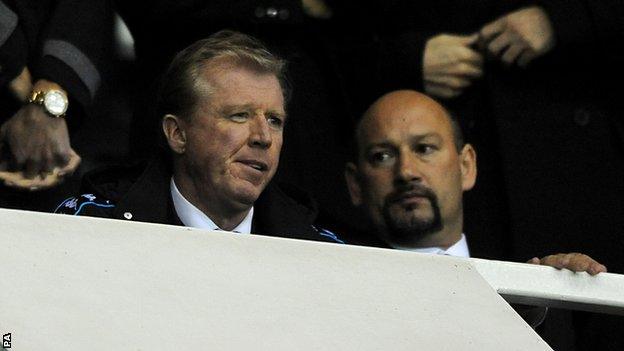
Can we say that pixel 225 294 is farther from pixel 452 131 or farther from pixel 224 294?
pixel 452 131

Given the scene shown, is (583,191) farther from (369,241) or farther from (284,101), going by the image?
→ (284,101)

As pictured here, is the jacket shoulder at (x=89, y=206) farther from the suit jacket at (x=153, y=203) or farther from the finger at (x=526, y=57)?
the finger at (x=526, y=57)

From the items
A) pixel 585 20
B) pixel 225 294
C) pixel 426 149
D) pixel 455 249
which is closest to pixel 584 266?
pixel 225 294

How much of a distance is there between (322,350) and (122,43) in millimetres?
1865

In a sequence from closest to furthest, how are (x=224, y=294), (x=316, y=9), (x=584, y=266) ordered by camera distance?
(x=224, y=294) < (x=584, y=266) < (x=316, y=9)

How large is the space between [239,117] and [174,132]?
0.16 m

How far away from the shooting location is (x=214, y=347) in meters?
2.08

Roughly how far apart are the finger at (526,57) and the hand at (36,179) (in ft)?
3.93

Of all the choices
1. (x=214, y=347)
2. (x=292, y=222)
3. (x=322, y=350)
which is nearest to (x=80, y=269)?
(x=214, y=347)

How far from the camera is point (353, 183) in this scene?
377 centimetres

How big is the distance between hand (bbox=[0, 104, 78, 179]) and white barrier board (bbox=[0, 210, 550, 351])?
3.59 ft

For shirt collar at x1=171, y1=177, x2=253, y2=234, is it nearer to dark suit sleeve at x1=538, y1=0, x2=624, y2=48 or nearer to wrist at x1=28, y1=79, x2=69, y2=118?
wrist at x1=28, y1=79, x2=69, y2=118

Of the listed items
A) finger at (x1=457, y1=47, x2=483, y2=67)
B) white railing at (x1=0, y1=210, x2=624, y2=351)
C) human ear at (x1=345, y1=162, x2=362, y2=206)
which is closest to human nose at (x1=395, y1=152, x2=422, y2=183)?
human ear at (x1=345, y1=162, x2=362, y2=206)

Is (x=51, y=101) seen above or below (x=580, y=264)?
below
